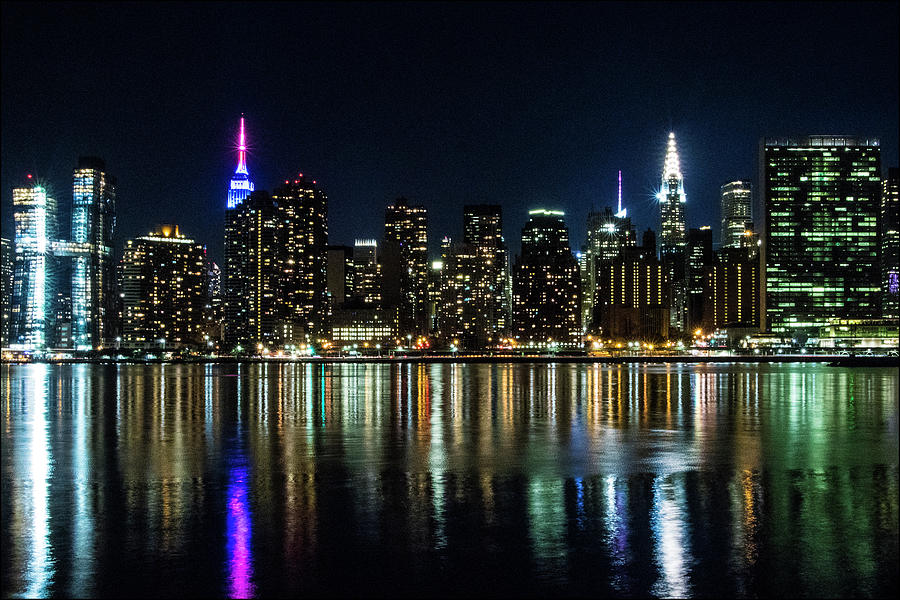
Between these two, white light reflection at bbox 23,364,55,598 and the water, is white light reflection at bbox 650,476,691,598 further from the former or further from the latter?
white light reflection at bbox 23,364,55,598

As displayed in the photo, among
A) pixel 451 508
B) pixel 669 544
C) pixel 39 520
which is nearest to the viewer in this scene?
pixel 669 544

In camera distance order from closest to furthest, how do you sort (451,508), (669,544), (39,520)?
(669,544), (39,520), (451,508)

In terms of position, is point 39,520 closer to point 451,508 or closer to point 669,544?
point 451,508

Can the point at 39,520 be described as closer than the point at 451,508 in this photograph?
Yes

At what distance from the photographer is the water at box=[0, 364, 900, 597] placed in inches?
579

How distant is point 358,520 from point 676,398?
148 feet

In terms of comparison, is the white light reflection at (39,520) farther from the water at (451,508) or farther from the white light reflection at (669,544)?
the white light reflection at (669,544)

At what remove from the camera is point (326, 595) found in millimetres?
13883

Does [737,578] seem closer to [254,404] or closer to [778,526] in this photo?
[778,526]

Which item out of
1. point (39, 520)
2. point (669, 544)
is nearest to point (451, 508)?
point (669, 544)

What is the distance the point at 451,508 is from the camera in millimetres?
20219

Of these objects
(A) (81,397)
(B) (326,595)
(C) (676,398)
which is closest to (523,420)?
(C) (676,398)

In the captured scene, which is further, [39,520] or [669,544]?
[39,520]

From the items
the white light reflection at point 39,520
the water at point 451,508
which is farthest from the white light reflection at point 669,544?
the white light reflection at point 39,520
